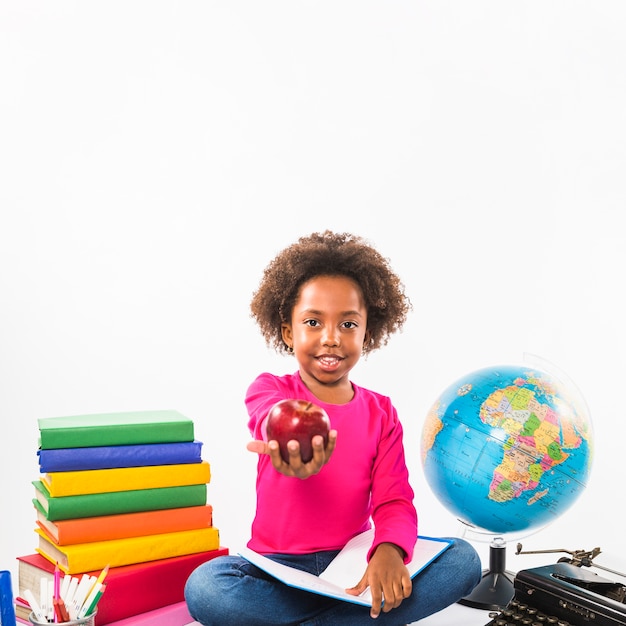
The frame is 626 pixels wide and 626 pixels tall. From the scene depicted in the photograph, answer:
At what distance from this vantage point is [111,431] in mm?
2902

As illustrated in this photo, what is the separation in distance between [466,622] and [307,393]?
2.90 feet

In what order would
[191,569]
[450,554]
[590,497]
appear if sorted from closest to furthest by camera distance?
[450,554] → [191,569] → [590,497]

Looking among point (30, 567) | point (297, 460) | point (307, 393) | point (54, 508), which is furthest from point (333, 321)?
point (30, 567)

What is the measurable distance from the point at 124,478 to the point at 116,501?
0.24 ft

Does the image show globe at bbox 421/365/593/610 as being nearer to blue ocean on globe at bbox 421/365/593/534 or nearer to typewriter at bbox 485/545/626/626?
blue ocean on globe at bbox 421/365/593/534

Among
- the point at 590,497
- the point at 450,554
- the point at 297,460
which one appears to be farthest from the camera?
the point at 590,497

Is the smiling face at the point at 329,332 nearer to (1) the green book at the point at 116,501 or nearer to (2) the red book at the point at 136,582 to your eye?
(1) the green book at the point at 116,501

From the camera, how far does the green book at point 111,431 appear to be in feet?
9.32

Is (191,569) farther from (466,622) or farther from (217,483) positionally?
(217,483)

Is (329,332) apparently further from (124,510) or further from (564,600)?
(564,600)

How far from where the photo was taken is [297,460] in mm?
2441

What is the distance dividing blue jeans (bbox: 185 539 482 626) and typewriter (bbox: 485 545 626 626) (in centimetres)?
19

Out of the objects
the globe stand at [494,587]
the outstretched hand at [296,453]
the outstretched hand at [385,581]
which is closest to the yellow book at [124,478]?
the outstretched hand at [296,453]

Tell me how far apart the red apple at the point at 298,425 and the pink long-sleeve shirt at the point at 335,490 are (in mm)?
254
